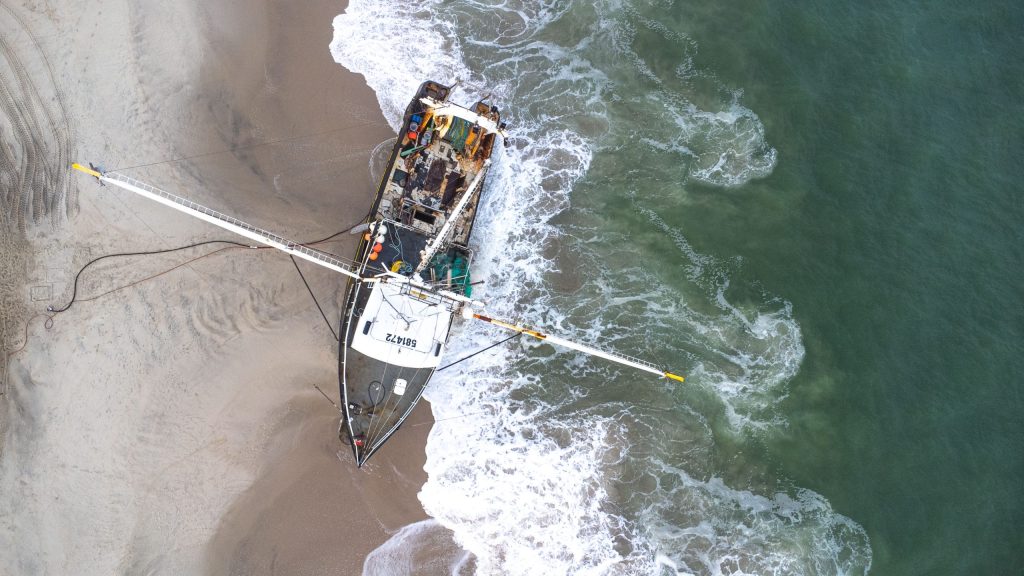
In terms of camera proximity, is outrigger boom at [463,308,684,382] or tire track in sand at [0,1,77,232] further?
tire track in sand at [0,1,77,232]

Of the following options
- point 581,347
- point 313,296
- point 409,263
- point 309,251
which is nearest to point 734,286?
point 581,347

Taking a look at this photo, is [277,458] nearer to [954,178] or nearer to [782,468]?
[782,468]

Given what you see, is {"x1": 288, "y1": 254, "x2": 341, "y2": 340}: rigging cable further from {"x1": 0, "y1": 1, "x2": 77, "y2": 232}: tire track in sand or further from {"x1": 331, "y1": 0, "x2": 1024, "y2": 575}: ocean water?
{"x1": 0, "y1": 1, "x2": 77, "y2": 232}: tire track in sand

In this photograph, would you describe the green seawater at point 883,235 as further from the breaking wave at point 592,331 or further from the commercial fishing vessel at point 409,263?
the commercial fishing vessel at point 409,263

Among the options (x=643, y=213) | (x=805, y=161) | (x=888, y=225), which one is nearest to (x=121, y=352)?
(x=643, y=213)

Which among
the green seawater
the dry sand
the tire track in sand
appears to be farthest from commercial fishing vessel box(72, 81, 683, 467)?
the green seawater

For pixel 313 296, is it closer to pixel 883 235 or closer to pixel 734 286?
pixel 734 286

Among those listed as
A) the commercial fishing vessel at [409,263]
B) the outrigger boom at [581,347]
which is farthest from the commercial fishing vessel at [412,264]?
the outrigger boom at [581,347]
